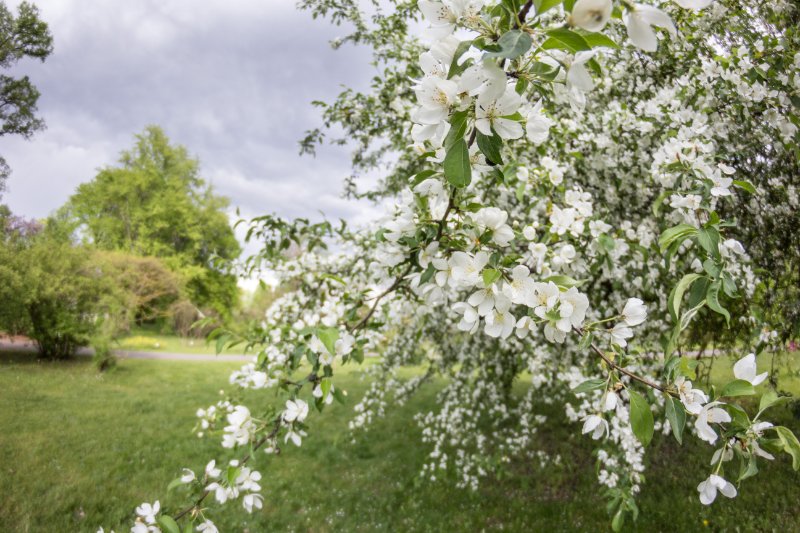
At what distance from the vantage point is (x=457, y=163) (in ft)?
2.63

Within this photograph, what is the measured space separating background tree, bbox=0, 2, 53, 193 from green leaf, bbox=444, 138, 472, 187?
Result: 6.48 metres

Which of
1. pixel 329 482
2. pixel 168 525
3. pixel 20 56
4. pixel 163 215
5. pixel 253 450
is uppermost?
pixel 163 215

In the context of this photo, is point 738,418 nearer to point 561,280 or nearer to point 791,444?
point 791,444

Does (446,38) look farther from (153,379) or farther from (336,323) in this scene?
(153,379)

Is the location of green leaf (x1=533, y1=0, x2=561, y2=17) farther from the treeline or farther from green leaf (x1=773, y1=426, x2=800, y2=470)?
the treeline

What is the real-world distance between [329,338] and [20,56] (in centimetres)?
636

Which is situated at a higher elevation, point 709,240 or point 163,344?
point 709,240

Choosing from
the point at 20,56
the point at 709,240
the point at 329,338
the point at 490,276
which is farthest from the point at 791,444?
the point at 20,56

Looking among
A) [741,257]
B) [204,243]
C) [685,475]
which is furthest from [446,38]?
[204,243]

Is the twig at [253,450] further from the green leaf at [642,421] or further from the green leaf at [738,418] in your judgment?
the green leaf at [738,418]

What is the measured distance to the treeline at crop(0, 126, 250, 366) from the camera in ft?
26.1

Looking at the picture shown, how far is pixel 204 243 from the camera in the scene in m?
25.3

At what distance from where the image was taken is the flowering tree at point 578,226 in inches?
31.5

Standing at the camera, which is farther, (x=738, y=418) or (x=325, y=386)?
(x=325, y=386)
